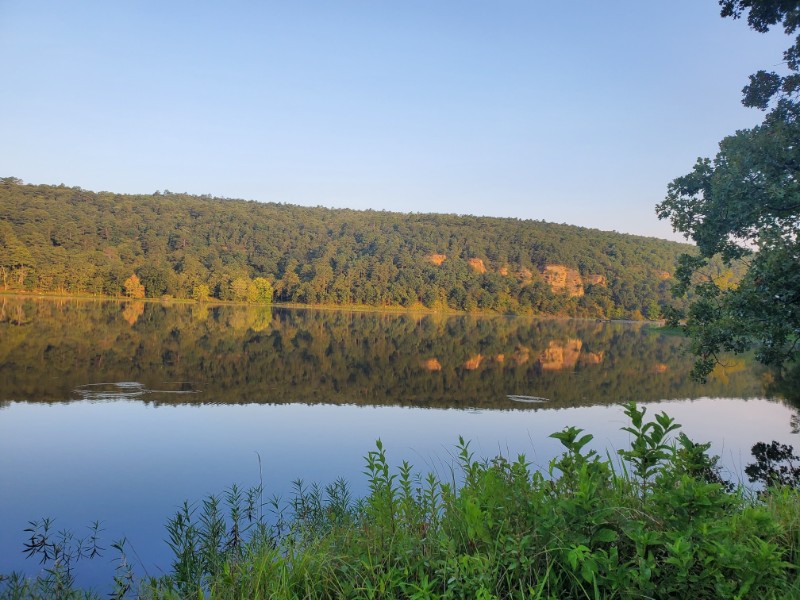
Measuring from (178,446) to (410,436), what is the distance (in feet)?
17.7

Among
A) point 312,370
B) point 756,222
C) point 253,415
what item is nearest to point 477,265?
point 312,370

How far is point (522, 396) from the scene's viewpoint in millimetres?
20984

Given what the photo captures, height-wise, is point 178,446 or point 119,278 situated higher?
point 119,278

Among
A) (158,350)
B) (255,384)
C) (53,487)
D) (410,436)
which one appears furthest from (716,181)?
(158,350)

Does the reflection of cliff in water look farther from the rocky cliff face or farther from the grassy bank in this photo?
the rocky cliff face

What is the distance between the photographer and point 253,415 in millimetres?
15562

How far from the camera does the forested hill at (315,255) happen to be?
8738cm

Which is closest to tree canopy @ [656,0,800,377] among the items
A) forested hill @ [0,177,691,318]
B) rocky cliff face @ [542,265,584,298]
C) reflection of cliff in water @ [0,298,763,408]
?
reflection of cliff in water @ [0,298,763,408]

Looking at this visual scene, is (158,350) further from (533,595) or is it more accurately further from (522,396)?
(533,595)

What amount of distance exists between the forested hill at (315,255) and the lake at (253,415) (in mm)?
59329

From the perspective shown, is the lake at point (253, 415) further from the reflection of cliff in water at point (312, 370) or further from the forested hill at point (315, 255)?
the forested hill at point (315, 255)

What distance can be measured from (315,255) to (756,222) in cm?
11319

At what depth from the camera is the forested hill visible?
87375mm

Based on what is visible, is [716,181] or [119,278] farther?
[119,278]
